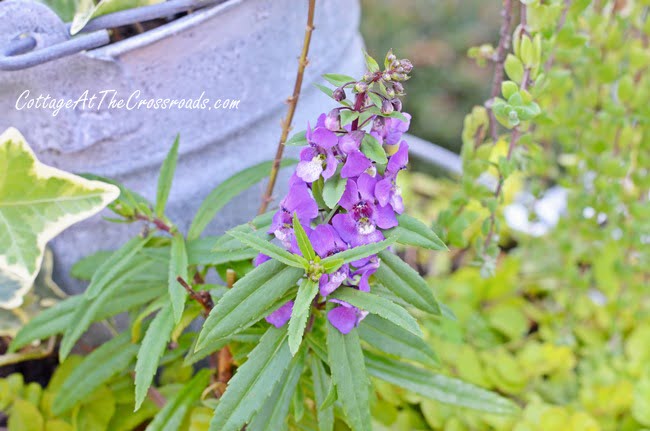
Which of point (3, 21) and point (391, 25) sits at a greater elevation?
point (391, 25)

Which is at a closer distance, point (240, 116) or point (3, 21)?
point (3, 21)

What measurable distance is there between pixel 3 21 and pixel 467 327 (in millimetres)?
870

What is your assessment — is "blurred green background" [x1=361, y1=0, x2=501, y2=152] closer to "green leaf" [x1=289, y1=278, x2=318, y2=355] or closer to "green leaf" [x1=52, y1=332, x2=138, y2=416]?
"green leaf" [x1=52, y1=332, x2=138, y2=416]

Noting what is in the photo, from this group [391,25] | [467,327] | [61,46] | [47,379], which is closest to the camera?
[61,46]

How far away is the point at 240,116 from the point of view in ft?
→ 2.73

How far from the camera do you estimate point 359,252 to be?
55 cm

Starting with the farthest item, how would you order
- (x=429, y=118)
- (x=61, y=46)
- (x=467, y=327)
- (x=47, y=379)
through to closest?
(x=429, y=118)
(x=467, y=327)
(x=47, y=379)
(x=61, y=46)

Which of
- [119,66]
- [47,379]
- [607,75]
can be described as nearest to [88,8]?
[119,66]

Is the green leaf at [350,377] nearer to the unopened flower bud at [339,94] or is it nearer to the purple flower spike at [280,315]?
the purple flower spike at [280,315]

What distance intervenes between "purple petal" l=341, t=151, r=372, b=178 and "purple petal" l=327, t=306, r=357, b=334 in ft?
0.46

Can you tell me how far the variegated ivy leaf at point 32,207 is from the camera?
69 centimetres

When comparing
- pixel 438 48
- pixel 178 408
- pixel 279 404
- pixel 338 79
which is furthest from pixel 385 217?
pixel 438 48

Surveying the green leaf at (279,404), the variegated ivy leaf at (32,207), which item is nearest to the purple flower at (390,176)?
the green leaf at (279,404)

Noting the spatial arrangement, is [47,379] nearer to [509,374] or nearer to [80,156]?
[80,156]
